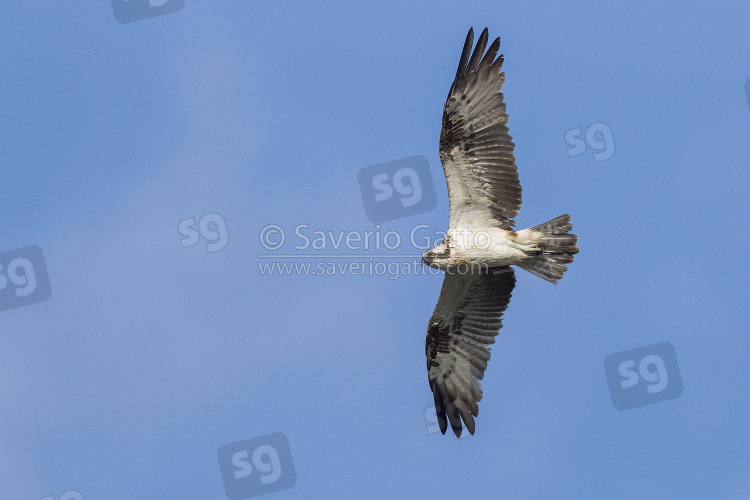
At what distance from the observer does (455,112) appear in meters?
14.4

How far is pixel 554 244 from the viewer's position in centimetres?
1441

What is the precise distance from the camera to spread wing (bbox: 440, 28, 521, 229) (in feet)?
47.0

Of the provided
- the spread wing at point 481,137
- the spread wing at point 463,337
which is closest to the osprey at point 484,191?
the spread wing at point 481,137

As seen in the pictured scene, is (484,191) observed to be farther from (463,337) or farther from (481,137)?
(463,337)

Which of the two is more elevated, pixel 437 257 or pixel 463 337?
pixel 437 257

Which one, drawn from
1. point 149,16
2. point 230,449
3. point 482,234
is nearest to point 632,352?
point 482,234

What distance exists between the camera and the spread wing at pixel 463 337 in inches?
599

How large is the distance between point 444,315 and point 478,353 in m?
0.75

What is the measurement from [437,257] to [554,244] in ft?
5.27

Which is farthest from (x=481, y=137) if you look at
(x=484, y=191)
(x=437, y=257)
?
(x=437, y=257)

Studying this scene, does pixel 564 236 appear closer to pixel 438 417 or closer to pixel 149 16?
pixel 438 417

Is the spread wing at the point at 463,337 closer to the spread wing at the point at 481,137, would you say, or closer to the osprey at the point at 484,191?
the osprey at the point at 484,191

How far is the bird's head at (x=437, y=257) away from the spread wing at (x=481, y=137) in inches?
33.5

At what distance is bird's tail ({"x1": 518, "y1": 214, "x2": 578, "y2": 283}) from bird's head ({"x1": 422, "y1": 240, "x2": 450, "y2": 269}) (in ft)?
3.44
